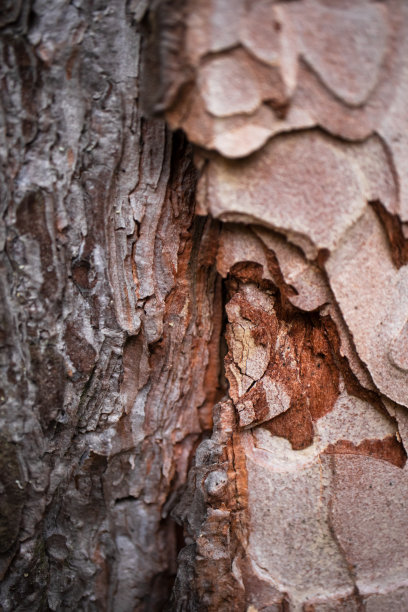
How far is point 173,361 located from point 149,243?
0.81 feet

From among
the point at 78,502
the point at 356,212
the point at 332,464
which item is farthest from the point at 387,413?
the point at 78,502

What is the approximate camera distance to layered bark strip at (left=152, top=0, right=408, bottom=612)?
0.68 m

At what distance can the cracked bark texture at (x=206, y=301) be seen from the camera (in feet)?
2.28

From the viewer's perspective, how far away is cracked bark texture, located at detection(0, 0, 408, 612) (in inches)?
27.3

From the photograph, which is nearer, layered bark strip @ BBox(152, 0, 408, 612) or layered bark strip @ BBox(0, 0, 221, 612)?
layered bark strip @ BBox(152, 0, 408, 612)

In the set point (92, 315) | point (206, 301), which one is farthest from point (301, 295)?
point (92, 315)

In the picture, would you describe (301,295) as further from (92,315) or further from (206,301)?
(92,315)

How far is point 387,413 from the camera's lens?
836 millimetres

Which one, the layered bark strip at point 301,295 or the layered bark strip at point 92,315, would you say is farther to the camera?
the layered bark strip at point 92,315

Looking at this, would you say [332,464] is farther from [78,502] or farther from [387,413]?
[78,502]

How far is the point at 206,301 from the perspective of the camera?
3.23ft

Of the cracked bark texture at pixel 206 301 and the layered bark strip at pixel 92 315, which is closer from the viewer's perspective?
the cracked bark texture at pixel 206 301

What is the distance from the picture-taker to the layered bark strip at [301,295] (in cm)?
68

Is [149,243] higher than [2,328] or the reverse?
higher
